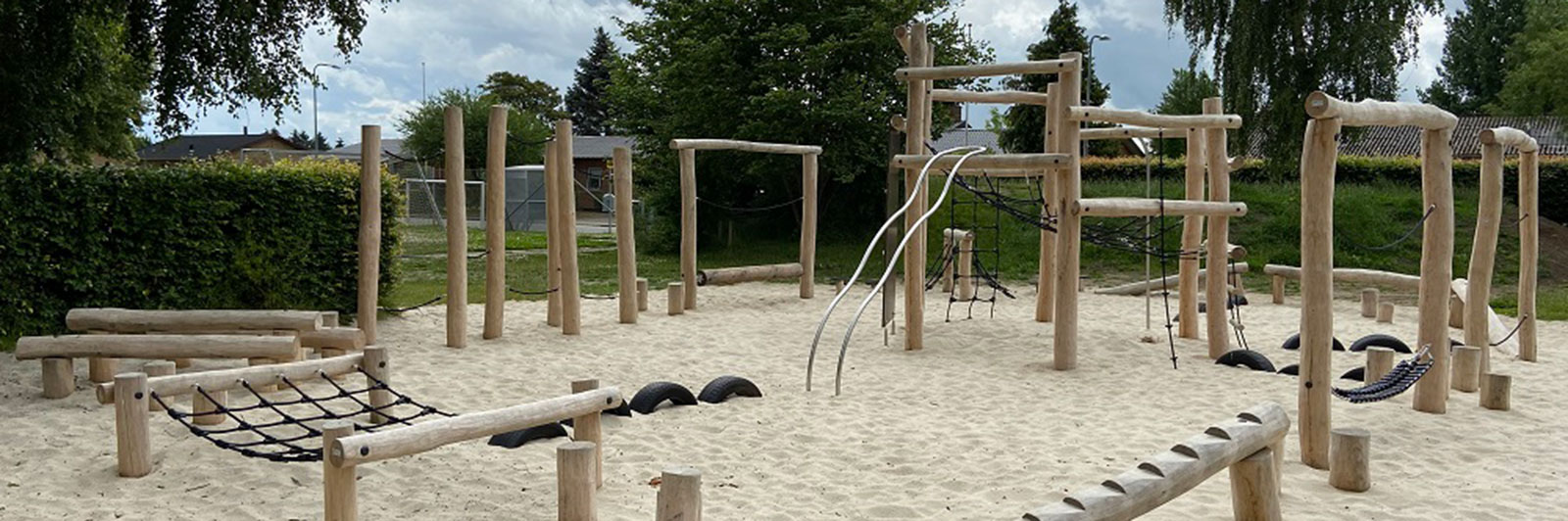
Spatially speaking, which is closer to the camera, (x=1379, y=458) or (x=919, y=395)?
(x=1379, y=458)

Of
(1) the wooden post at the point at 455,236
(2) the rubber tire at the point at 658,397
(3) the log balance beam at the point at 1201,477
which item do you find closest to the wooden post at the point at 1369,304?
(3) the log balance beam at the point at 1201,477

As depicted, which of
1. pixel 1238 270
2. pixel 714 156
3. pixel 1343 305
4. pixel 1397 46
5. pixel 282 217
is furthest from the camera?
pixel 714 156

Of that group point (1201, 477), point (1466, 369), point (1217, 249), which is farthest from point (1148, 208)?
point (1201, 477)

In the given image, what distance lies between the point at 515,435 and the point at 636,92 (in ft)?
54.0

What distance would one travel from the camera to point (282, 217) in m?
10.3

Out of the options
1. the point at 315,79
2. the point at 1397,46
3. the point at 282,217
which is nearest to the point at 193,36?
the point at 315,79

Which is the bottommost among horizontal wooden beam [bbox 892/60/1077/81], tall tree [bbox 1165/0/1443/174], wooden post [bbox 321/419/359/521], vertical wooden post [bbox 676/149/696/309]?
wooden post [bbox 321/419/359/521]

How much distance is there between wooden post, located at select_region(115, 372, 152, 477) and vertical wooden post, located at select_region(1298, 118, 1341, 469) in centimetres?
569

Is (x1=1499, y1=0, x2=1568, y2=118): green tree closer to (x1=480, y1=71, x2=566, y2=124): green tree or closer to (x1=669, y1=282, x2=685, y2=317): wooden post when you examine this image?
(x1=669, y1=282, x2=685, y2=317): wooden post

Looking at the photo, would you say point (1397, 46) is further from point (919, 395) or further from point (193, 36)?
point (193, 36)

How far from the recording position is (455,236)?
9359mm

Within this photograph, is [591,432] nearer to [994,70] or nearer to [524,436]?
[524,436]

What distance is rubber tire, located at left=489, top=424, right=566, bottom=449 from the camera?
5.99m

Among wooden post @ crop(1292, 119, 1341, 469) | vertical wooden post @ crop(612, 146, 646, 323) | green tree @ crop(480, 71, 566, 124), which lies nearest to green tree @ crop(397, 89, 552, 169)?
green tree @ crop(480, 71, 566, 124)
